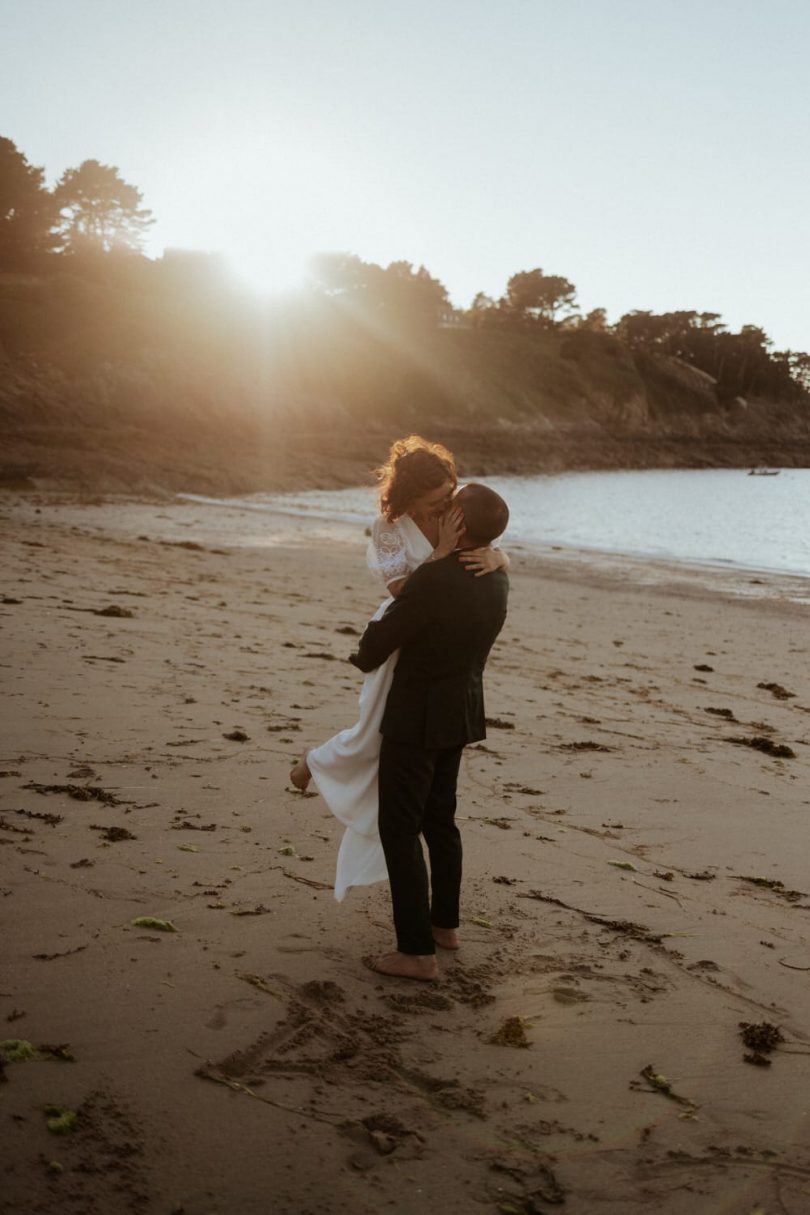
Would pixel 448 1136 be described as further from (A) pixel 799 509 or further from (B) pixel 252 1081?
(A) pixel 799 509

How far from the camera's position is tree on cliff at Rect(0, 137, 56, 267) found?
229 feet

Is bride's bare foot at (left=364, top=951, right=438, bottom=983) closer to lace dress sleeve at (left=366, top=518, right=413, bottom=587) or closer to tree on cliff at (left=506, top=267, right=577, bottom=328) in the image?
lace dress sleeve at (left=366, top=518, right=413, bottom=587)

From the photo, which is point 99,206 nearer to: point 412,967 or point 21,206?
point 21,206

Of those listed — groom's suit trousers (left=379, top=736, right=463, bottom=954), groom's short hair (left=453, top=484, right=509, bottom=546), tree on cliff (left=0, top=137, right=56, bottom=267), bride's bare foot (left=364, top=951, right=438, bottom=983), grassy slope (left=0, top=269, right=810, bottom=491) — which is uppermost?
tree on cliff (left=0, top=137, right=56, bottom=267)

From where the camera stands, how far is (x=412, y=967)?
3.24m

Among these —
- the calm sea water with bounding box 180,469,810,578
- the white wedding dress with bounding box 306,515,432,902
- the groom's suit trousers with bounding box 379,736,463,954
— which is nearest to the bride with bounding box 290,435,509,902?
the white wedding dress with bounding box 306,515,432,902

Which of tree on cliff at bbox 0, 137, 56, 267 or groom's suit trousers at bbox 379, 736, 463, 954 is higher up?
tree on cliff at bbox 0, 137, 56, 267

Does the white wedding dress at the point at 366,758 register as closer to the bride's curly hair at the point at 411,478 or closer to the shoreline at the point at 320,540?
the bride's curly hair at the point at 411,478

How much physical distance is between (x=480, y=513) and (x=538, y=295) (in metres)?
117

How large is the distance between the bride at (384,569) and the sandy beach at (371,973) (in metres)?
0.38

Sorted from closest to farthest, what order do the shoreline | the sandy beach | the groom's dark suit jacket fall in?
the sandy beach < the groom's dark suit jacket < the shoreline

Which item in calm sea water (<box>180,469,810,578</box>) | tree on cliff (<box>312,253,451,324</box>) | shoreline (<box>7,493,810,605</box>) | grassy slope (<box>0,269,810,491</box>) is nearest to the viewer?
shoreline (<box>7,493,810,605</box>)

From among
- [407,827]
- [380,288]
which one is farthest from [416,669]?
[380,288]

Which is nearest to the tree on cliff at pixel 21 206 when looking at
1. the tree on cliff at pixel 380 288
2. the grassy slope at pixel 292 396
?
the grassy slope at pixel 292 396
